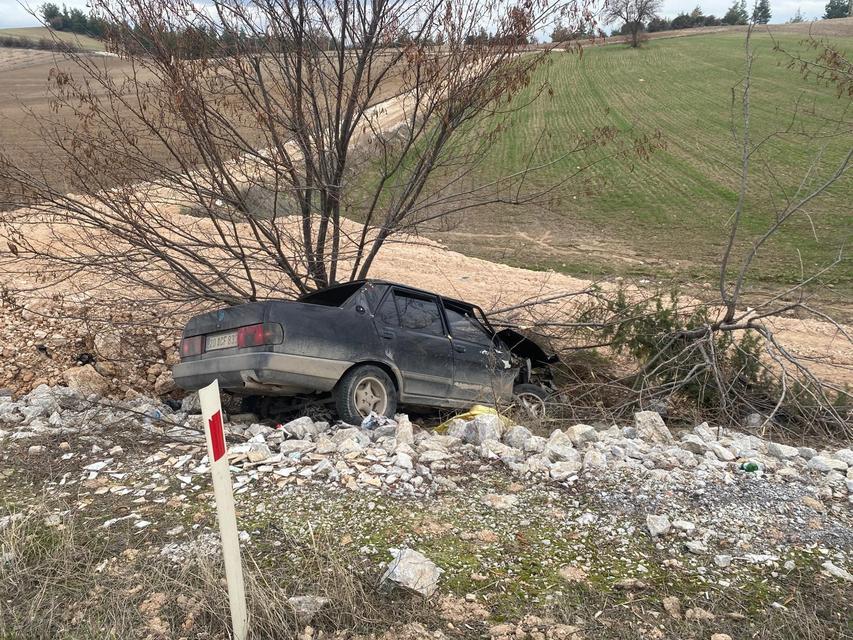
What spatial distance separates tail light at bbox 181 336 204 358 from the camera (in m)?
6.59

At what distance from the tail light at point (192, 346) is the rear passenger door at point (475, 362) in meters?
2.65

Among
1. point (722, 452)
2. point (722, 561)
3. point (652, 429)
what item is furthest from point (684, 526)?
point (652, 429)

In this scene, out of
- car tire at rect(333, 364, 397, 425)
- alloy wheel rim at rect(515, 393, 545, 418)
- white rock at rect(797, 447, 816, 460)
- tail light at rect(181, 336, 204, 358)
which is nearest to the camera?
white rock at rect(797, 447, 816, 460)

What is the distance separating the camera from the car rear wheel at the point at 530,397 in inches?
310

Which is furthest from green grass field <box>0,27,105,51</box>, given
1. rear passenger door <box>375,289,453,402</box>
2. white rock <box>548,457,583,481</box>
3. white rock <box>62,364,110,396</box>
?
white rock <box>548,457,583,481</box>

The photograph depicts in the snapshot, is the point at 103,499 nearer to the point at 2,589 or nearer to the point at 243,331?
the point at 2,589

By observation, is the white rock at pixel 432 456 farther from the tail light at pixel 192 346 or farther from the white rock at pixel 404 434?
the tail light at pixel 192 346

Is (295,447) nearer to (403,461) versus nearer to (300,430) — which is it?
(300,430)

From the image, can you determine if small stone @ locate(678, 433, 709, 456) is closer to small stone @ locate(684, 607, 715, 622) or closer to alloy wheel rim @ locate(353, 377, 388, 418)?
small stone @ locate(684, 607, 715, 622)

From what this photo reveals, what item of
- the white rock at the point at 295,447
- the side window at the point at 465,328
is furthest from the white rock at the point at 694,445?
the side window at the point at 465,328

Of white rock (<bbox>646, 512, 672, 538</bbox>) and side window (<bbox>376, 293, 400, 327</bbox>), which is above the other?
side window (<bbox>376, 293, 400, 327</bbox>)

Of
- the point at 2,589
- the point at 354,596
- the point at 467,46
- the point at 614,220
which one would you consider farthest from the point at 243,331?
the point at 614,220

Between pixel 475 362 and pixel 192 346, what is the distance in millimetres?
3073

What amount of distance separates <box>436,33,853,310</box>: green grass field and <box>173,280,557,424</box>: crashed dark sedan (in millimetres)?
2337
